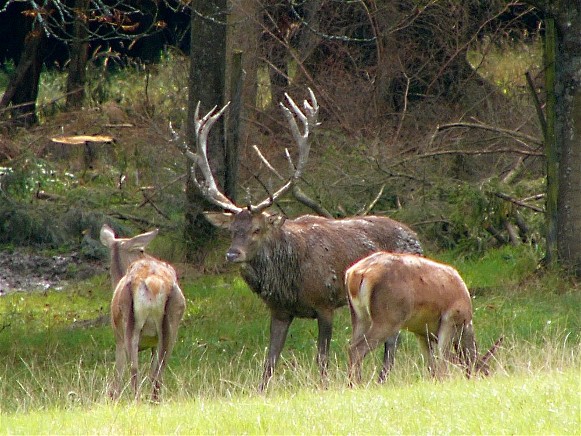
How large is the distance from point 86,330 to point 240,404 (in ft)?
17.2

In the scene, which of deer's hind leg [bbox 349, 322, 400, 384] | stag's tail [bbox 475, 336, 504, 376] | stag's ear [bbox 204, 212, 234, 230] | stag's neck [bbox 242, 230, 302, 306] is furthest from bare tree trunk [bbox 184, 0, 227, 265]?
stag's tail [bbox 475, 336, 504, 376]

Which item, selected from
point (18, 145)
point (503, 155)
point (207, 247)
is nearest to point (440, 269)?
point (207, 247)

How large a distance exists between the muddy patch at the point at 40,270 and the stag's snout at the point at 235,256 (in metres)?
5.34

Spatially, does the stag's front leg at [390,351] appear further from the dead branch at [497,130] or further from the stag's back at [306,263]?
the dead branch at [497,130]

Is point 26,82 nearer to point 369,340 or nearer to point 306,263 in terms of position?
point 306,263

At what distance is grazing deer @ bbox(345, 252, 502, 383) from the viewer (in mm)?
9594

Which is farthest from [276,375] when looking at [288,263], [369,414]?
[369,414]

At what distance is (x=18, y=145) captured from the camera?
19.4m

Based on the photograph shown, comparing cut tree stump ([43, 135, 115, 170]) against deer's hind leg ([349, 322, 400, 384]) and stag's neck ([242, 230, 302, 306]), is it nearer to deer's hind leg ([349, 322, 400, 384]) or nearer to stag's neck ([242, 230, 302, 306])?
stag's neck ([242, 230, 302, 306])

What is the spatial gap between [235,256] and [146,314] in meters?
1.41

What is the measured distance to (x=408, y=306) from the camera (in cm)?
967

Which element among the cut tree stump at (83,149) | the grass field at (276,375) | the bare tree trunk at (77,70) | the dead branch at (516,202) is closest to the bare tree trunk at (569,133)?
the grass field at (276,375)

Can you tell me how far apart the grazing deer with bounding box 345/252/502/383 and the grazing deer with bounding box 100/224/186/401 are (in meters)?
1.51

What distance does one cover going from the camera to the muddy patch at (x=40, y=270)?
614 inches
